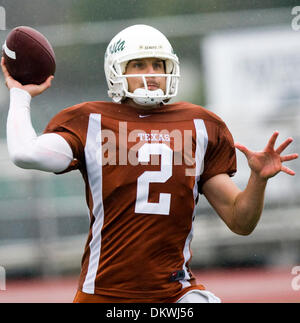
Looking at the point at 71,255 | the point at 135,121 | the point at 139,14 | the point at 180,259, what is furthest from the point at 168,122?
the point at 139,14

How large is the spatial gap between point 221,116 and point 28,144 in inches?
169

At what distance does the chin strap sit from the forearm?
1.44 ft

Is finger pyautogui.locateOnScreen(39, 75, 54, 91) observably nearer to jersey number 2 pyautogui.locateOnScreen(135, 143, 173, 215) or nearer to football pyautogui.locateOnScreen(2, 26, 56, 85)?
football pyautogui.locateOnScreen(2, 26, 56, 85)

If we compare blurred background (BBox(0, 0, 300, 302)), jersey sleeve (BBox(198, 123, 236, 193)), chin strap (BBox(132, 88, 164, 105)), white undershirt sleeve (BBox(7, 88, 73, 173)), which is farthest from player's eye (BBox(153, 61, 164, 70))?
blurred background (BBox(0, 0, 300, 302))

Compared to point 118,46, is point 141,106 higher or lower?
lower

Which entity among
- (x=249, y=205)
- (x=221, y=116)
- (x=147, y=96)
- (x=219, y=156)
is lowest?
(x=249, y=205)

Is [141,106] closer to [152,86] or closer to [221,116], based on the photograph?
[152,86]

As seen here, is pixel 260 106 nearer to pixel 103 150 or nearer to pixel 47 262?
pixel 47 262

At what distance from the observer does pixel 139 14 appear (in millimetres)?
7746

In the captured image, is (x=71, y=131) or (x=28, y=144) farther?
(x=71, y=131)

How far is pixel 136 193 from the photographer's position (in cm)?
253

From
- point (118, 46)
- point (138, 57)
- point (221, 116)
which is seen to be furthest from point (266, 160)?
point (221, 116)

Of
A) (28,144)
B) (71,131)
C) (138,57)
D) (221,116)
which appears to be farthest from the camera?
(221,116)

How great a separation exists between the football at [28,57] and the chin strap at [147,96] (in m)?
0.34
